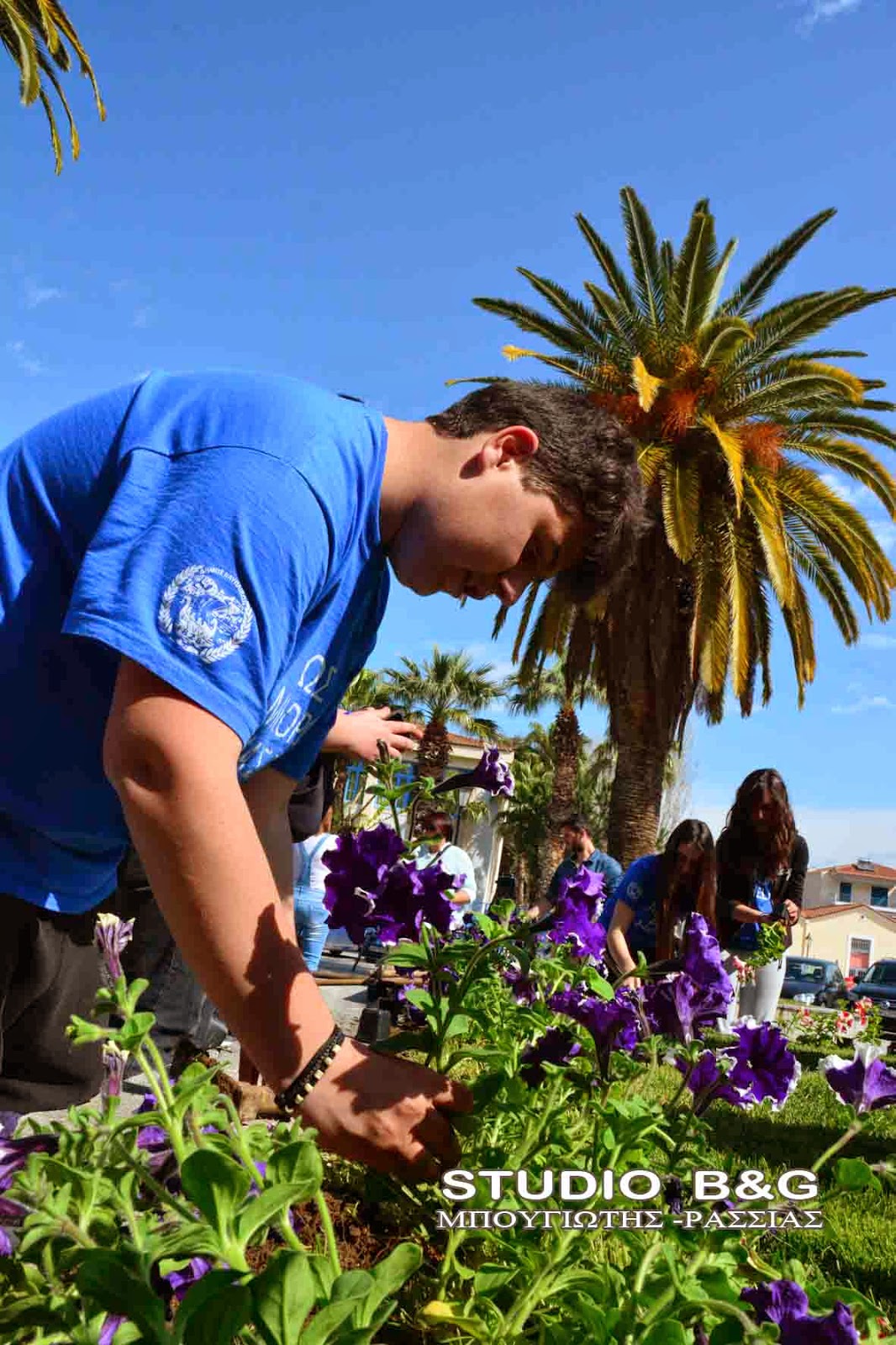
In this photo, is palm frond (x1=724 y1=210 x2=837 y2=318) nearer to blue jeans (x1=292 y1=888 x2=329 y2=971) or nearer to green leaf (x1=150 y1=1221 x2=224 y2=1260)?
blue jeans (x1=292 y1=888 x2=329 y2=971)

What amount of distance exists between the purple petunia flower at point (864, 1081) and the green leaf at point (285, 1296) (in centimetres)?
87

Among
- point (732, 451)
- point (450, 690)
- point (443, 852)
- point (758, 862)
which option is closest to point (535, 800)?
point (450, 690)

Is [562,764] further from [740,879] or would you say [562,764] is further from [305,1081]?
[305,1081]

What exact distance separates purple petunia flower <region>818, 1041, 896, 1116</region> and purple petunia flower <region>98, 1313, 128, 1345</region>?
870 millimetres

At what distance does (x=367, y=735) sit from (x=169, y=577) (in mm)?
1042

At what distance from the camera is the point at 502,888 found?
41.8 metres

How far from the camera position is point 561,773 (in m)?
21.5

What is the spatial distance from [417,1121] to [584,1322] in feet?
0.74

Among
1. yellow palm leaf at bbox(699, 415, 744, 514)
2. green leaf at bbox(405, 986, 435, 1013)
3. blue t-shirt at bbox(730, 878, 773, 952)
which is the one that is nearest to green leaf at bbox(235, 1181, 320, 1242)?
green leaf at bbox(405, 986, 435, 1013)

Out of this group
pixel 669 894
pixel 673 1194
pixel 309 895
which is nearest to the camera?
pixel 673 1194

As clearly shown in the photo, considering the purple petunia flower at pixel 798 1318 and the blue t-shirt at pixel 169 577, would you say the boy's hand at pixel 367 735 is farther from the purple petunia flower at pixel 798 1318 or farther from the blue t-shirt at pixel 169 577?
the purple petunia flower at pixel 798 1318

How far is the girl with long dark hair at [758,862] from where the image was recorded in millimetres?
5091

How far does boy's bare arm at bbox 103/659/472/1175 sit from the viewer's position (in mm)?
1026

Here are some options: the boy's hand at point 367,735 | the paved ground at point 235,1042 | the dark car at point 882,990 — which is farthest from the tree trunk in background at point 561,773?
the boy's hand at point 367,735
